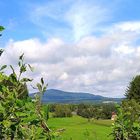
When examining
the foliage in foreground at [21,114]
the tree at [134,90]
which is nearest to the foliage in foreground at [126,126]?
the foliage in foreground at [21,114]

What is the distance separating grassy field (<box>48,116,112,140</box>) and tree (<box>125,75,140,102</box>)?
6885 mm

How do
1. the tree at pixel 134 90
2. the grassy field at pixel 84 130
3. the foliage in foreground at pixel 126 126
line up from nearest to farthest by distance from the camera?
the grassy field at pixel 84 130 < the foliage in foreground at pixel 126 126 < the tree at pixel 134 90

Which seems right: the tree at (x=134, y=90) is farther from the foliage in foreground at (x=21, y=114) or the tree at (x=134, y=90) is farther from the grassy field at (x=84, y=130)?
the foliage in foreground at (x=21, y=114)

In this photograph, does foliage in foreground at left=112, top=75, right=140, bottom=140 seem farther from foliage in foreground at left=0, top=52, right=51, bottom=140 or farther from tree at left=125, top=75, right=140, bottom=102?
tree at left=125, top=75, right=140, bottom=102

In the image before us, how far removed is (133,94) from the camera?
7344cm

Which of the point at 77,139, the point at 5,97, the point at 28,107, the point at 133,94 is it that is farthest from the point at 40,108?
the point at 133,94

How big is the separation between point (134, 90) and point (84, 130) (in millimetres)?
69454

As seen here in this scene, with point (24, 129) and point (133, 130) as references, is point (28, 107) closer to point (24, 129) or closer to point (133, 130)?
point (24, 129)

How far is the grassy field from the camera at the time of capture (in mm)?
4295

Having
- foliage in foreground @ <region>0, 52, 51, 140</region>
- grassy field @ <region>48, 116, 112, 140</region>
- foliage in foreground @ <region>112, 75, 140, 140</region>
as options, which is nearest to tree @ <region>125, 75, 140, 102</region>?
grassy field @ <region>48, 116, 112, 140</region>

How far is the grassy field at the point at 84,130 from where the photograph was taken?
14.1 ft

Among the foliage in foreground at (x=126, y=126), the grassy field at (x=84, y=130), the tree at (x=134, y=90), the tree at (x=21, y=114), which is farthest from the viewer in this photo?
the tree at (x=134, y=90)

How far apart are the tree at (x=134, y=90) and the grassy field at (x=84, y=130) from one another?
6.89 metres

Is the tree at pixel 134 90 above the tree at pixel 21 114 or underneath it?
above
